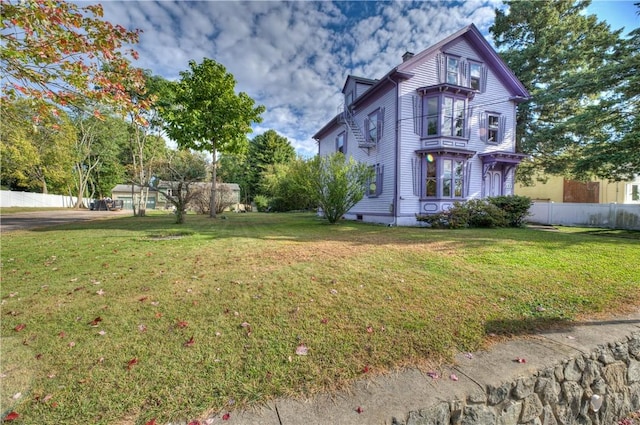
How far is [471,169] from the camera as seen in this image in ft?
45.9

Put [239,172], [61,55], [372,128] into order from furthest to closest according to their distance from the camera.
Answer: [239,172]
[372,128]
[61,55]

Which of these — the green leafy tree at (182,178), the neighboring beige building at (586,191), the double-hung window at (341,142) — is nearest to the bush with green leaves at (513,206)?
the double-hung window at (341,142)

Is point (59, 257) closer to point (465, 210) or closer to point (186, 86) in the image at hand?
point (186, 86)

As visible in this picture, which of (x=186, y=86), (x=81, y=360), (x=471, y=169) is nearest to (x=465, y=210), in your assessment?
(x=471, y=169)

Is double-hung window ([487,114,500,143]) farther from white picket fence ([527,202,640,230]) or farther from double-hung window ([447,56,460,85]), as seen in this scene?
white picket fence ([527,202,640,230])

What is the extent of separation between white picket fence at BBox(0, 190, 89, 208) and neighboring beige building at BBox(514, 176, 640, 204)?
166 feet

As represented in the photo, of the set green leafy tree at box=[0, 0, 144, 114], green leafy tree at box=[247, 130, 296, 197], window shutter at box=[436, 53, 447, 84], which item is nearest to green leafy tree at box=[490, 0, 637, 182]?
window shutter at box=[436, 53, 447, 84]

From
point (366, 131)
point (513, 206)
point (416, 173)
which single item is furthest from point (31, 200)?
point (513, 206)

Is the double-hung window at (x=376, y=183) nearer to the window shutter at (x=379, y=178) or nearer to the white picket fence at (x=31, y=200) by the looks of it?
the window shutter at (x=379, y=178)

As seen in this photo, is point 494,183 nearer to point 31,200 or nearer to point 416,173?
point 416,173

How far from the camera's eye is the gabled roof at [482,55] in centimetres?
1272

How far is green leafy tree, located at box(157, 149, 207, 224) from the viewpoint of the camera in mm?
11766

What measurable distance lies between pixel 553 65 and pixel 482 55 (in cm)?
799

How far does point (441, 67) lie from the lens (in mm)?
13391
